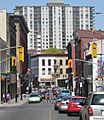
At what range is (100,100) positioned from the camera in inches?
731

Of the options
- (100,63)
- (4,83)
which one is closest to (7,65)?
(4,83)

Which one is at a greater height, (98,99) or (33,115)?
(98,99)

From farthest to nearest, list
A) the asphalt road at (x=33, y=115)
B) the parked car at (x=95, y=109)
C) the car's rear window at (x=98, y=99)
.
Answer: the asphalt road at (x=33, y=115)
the car's rear window at (x=98, y=99)
the parked car at (x=95, y=109)

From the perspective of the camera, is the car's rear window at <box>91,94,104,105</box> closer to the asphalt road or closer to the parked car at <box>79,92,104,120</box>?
the parked car at <box>79,92,104,120</box>

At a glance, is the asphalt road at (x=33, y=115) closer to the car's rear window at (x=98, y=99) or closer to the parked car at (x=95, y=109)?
the car's rear window at (x=98, y=99)

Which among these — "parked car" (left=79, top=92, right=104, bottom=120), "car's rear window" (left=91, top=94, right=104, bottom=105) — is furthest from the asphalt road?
"parked car" (left=79, top=92, right=104, bottom=120)

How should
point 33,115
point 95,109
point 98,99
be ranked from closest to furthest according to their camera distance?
Answer: point 95,109
point 98,99
point 33,115

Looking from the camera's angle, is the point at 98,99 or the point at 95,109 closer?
the point at 95,109

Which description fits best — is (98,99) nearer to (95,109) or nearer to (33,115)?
(95,109)

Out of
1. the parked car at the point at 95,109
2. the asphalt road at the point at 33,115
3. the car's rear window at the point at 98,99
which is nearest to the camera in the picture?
the parked car at the point at 95,109

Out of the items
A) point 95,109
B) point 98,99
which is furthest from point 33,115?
point 95,109

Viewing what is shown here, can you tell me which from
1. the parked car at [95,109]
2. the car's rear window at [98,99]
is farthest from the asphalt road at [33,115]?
the parked car at [95,109]

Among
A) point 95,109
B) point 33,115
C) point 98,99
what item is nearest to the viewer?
point 95,109

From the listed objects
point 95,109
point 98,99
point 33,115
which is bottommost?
point 33,115
